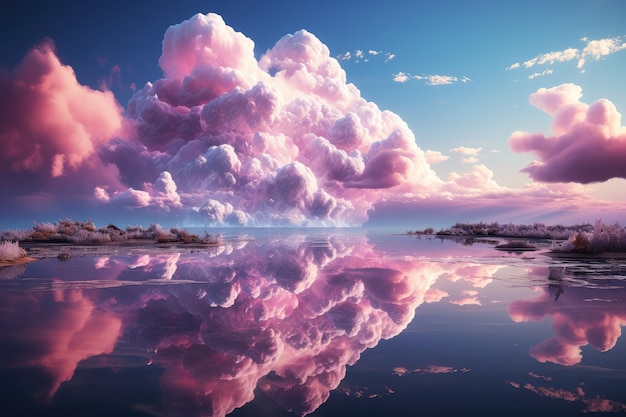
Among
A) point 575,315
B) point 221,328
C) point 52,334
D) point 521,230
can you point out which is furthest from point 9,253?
point 521,230

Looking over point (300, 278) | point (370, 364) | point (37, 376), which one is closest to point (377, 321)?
point (370, 364)

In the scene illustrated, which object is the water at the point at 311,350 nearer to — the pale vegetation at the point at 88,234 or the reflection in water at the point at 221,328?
the reflection in water at the point at 221,328

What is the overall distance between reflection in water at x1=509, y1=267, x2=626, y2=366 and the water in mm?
45

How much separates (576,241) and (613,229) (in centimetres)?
358

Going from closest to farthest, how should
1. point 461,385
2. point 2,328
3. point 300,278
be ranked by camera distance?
point 461,385, point 2,328, point 300,278

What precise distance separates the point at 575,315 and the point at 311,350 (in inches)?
255

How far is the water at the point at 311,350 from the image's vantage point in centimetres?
471

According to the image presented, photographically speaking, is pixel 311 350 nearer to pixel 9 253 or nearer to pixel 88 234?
pixel 9 253

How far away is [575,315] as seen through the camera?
349 inches

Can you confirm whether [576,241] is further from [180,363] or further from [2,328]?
[2,328]

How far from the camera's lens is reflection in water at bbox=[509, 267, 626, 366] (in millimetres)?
6619

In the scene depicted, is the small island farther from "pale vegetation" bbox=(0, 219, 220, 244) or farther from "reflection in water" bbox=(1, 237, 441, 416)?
"reflection in water" bbox=(1, 237, 441, 416)

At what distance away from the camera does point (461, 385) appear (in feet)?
16.8

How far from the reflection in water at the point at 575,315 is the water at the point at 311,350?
0.04 meters
